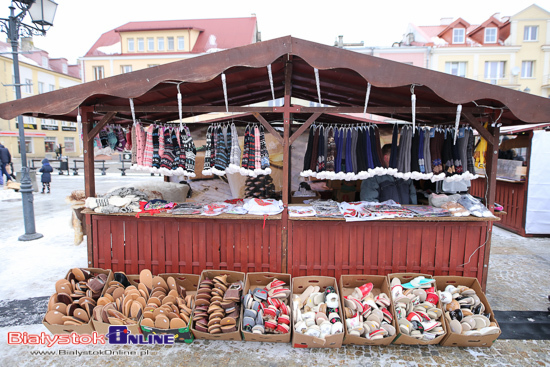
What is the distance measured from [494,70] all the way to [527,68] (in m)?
2.87

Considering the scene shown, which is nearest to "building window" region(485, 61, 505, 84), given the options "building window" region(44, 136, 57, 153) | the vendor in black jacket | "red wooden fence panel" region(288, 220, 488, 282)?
the vendor in black jacket

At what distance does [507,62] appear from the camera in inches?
930

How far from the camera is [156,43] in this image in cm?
2670

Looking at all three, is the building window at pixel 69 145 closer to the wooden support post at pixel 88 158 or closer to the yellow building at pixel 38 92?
the yellow building at pixel 38 92

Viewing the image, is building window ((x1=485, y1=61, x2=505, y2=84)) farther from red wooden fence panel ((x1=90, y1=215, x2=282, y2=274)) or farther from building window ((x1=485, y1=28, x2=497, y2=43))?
red wooden fence panel ((x1=90, y1=215, x2=282, y2=274))

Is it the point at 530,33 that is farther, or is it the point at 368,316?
the point at 530,33

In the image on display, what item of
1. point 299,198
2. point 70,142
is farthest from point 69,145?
point 299,198

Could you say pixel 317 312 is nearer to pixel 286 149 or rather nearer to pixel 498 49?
pixel 286 149

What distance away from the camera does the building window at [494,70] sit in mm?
23766

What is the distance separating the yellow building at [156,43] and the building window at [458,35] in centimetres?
1617

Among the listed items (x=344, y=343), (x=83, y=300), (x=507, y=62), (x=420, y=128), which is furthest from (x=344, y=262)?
(x=507, y=62)

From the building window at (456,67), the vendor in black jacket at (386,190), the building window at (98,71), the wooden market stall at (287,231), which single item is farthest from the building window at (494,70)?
the building window at (98,71)

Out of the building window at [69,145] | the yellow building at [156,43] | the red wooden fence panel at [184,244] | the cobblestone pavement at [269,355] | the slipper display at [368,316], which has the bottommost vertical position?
the cobblestone pavement at [269,355]

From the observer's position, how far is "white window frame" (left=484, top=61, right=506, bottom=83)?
77.9 ft
